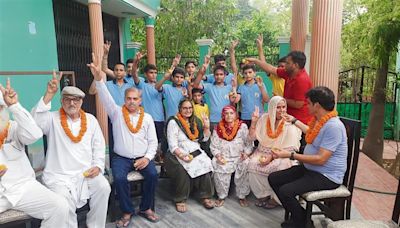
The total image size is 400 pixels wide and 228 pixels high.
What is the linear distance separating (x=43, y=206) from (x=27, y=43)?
330cm

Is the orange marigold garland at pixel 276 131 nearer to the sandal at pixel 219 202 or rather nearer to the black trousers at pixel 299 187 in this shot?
the black trousers at pixel 299 187

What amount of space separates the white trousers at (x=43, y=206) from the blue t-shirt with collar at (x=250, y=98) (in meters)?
2.68

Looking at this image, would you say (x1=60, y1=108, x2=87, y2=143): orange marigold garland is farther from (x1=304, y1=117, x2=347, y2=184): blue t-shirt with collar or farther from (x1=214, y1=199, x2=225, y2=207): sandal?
(x1=304, y1=117, x2=347, y2=184): blue t-shirt with collar

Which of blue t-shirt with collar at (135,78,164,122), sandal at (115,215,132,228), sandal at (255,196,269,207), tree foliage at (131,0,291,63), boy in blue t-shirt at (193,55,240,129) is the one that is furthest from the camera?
tree foliage at (131,0,291,63)

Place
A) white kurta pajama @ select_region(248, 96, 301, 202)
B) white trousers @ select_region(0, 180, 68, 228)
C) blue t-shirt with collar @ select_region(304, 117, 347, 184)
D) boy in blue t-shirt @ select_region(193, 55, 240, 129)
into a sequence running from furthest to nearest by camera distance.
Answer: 1. boy in blue t-shirt @ select_region(193, 55, 240, 129)
2. white kurta pajama @ select_region(248, 96, 301, 202)
3. blue t-shirt with collar @ select_region(304, 117, 347, 184)
4. white trousers @ select_region(0, 180, 68, 228)

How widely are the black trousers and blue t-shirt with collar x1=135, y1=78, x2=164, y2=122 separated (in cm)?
214

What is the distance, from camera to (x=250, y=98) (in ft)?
14.0

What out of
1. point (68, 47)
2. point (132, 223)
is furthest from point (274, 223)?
point (68, 47)

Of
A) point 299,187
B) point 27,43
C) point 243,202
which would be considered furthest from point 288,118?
point 27,43

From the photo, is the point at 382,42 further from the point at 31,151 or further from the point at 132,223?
the point at 31,151

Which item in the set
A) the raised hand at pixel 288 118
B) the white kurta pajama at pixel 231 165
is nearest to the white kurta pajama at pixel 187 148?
the white kurta pajama at pixel 231 165

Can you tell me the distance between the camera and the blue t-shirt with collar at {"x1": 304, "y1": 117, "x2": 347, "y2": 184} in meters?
2.60

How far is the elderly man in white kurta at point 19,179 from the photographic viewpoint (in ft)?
8.02

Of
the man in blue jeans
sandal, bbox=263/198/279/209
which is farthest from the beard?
sandal, bbox=263/198/279/209
